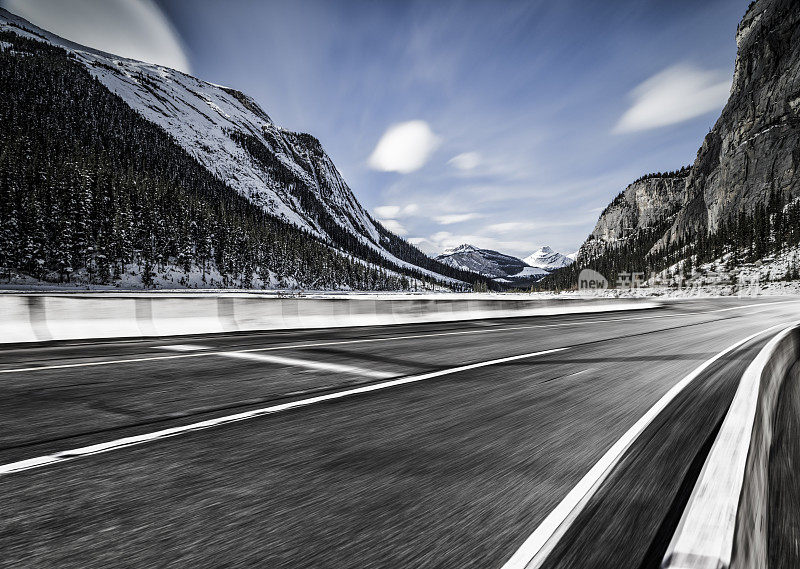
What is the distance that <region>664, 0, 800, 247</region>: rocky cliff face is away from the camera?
355ft

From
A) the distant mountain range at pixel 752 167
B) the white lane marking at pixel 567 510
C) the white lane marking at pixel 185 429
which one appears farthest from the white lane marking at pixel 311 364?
the distant mountain range at pixel 752 167

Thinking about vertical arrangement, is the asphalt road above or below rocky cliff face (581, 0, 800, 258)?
below

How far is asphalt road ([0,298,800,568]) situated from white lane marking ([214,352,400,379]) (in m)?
0.06

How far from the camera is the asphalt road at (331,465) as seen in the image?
1.67 m

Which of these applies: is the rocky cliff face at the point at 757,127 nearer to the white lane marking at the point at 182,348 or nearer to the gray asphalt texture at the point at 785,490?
the gray asphalt texture at the point at 785,490

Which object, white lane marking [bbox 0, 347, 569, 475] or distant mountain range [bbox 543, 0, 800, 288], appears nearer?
white lane marking [bbox 0, 347, 569, 475]

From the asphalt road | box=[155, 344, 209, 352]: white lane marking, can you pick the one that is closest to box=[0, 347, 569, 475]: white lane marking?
the asphalt road

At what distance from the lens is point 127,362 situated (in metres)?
5.49

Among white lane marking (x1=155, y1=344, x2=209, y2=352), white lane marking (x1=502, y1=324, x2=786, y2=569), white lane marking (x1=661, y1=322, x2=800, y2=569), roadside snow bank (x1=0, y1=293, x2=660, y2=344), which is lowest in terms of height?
white lane marking (x1=502, y1=324, x2=786, y2=569)

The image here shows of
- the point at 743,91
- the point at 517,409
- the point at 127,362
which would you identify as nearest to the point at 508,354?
the point at 517,409

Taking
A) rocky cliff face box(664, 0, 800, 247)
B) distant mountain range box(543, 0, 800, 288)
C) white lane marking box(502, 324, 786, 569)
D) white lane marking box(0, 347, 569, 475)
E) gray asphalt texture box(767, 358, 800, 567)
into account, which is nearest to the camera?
white lane marking box(502, 324, 786, 569)

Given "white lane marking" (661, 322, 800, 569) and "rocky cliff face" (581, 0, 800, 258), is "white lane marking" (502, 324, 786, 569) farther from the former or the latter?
"rocky cliff face" (581, 0, 800, 258)

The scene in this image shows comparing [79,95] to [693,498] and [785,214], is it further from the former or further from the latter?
[785,214]

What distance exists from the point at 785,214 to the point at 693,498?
13646 centimetres
